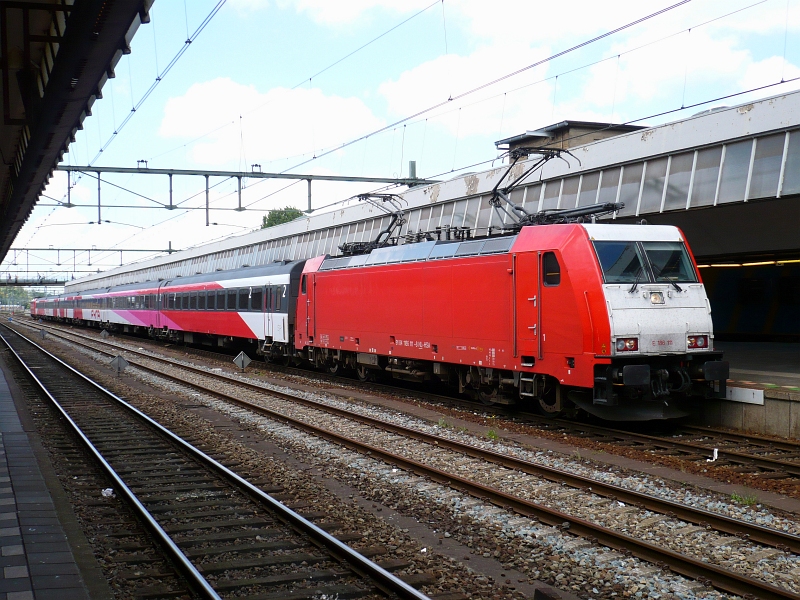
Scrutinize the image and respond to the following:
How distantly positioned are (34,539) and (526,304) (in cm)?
779

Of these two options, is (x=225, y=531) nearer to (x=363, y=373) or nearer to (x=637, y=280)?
(x=637, y=280)

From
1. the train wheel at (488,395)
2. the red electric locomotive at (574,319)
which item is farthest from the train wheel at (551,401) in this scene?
the train wheel at (488,395)

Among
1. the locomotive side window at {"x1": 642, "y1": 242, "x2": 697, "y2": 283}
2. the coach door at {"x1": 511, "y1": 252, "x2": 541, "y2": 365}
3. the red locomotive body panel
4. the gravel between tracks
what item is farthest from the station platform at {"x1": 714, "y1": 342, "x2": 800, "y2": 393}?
the gravel between tracks

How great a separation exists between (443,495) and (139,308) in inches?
1524

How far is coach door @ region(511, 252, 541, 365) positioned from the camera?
11.8 metres

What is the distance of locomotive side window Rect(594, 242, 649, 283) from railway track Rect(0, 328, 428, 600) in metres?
5.91

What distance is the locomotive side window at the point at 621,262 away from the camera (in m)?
11.1

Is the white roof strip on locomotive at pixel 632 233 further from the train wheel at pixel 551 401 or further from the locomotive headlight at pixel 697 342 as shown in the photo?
the train wheel at pixel 551 401

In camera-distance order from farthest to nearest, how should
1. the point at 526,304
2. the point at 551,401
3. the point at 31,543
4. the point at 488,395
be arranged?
the point at 488,395, the point at 551,401, the point at 526,304, the point at 31,543

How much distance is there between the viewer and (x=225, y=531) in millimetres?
7098

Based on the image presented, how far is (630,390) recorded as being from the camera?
1080 cm

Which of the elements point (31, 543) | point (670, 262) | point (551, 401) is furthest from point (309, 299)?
point (31, 543)

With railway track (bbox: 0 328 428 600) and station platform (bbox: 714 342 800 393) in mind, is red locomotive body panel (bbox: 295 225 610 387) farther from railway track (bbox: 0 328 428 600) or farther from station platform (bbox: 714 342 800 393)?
railway track (bbox: 0 328 428 600)

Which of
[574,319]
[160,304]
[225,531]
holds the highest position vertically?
[160,304]
